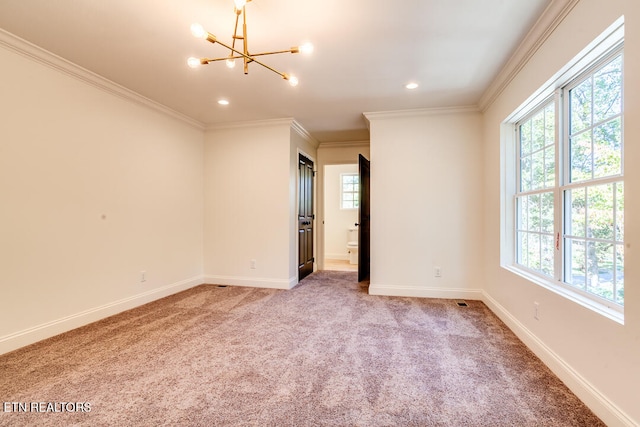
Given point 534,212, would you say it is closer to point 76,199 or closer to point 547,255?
point 547,255

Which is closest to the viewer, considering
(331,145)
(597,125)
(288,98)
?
(597,125)

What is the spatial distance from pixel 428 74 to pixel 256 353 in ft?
9.66

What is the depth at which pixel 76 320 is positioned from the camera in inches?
107

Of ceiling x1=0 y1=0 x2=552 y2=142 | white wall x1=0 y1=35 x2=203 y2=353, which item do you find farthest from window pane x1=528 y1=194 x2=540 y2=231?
white wall x1=0 y1=35 x2=203 y2=353

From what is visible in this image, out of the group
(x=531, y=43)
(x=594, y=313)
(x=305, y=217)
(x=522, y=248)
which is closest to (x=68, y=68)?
(x=305, y=217)

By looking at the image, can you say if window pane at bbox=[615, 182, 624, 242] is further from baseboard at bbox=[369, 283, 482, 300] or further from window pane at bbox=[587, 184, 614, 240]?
baseboard at bbox=[369, 283, 482, 300]

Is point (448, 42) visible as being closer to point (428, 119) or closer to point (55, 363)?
point (428, 119)

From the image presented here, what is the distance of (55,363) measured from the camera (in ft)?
6.82

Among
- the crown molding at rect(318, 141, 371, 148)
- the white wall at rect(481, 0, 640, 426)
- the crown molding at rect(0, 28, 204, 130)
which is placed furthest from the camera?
the crown molding at rect(318, 141, 371, 148)

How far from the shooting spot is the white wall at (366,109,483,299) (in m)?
3.70

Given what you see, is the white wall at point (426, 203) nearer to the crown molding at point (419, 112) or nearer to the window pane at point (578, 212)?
the crown molding at point (419, 112)

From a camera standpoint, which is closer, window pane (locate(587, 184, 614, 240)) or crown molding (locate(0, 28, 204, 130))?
window pane (locate(587, 184, 614, 240))

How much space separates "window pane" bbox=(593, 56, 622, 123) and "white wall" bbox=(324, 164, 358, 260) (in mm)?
5421

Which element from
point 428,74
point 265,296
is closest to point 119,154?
point 265,296
